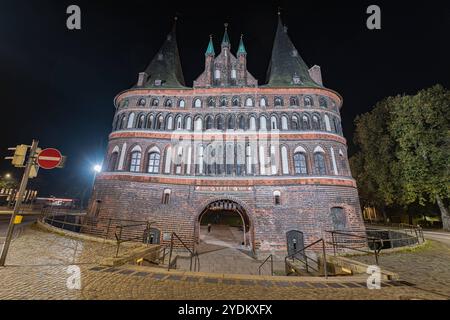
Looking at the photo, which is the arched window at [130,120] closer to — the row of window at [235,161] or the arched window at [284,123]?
the row of window at [235,161]

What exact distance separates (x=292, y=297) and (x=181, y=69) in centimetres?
2560

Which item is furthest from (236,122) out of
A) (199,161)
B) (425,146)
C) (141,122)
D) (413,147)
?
(413,147)

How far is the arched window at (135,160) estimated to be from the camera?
1541 cm

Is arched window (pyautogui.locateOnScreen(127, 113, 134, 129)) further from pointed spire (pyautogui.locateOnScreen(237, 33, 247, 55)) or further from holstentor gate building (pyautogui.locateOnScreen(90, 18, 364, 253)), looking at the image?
pointed spire (pyautogui.locateOnScreen(237, 33, 247, 55))

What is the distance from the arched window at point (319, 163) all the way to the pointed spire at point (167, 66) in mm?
13568

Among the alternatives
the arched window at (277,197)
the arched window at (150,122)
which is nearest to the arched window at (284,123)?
the arched window at (277,197)

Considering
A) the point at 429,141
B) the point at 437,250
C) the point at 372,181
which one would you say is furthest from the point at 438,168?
the point at 437,250

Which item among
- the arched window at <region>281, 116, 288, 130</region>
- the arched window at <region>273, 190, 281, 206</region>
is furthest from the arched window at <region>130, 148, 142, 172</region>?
the arched window at <region>281, 116, 288, 130</region>

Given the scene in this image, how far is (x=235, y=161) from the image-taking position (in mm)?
15312

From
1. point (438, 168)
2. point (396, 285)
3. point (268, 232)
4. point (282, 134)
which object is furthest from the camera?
point (438, 168)

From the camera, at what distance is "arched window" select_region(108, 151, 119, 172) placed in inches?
615

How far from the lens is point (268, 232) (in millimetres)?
13258
